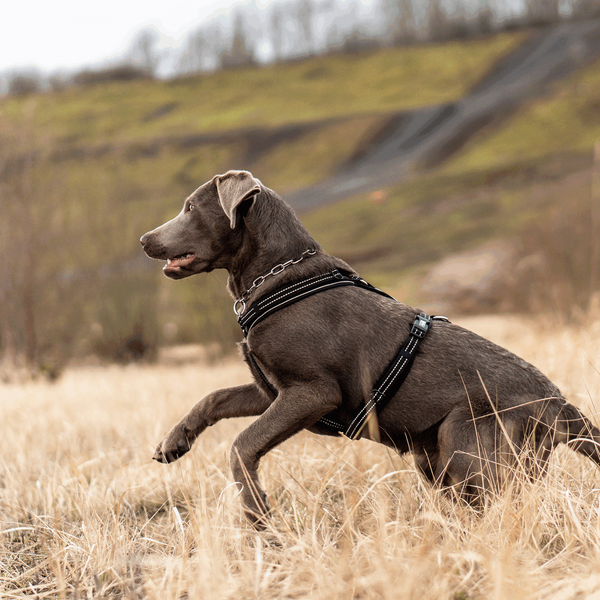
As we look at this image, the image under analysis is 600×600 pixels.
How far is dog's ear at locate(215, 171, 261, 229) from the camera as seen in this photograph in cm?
262

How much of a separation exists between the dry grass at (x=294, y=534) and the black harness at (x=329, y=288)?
0.20 m

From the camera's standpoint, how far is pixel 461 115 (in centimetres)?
4241

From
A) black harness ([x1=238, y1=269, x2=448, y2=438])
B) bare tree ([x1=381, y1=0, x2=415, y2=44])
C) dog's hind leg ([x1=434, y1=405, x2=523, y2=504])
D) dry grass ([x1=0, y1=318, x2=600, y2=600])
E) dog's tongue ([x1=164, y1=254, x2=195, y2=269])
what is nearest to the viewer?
dry grass ([x1=0, y1=318, x2=600, y2=600])

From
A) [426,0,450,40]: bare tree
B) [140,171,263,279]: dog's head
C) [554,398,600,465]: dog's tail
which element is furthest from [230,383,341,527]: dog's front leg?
[426,0,450,40]: bare tree

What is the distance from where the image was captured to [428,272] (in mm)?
22266

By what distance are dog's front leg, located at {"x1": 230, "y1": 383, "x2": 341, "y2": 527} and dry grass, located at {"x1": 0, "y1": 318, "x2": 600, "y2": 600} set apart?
0.37 feet

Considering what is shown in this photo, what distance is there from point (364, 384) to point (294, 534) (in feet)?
2.30

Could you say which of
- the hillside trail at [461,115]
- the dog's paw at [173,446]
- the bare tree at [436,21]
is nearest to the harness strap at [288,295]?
the dog's paw at [173,446]

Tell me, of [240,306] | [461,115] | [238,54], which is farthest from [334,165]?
[240,306]

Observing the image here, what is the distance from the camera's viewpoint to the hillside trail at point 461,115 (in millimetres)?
36781

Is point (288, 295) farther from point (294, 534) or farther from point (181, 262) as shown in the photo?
point (294, 534)

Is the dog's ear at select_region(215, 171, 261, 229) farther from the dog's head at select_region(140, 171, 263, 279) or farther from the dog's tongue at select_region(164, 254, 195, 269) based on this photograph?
the dog's tongue at select_region(164, 254, 195, 269)

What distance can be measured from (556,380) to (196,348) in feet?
27.3

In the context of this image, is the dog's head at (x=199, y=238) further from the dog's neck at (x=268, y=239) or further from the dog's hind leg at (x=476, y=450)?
the dog's hind leg at (x=476, y=450)
